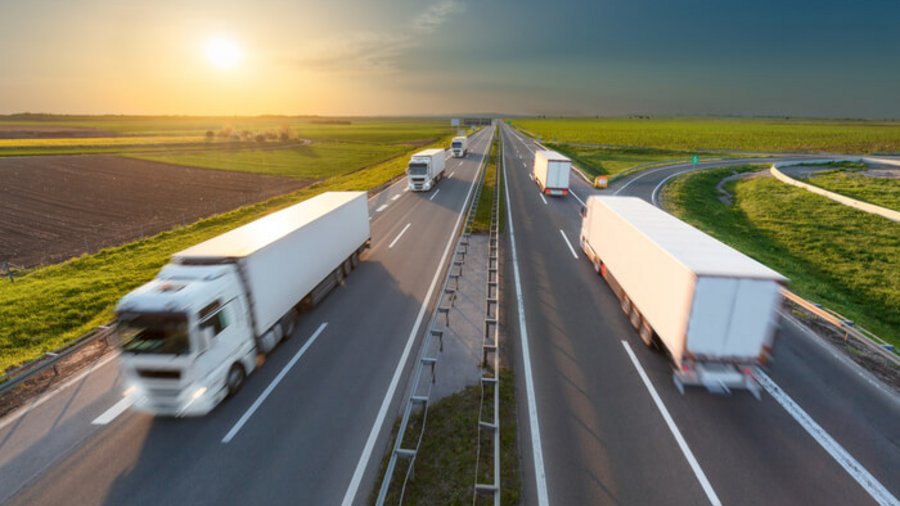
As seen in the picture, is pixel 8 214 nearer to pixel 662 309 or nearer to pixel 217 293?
pixel 217 293

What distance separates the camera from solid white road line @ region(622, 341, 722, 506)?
25.4ft

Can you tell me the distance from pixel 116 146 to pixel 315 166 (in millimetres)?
59888

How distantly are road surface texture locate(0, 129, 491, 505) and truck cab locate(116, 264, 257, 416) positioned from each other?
86 centimetres

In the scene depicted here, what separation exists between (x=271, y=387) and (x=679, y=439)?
10750 millimetres

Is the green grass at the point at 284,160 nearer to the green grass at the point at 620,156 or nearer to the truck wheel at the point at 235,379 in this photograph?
the green grass at the point at 620,156

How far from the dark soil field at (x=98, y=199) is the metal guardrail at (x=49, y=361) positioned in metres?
15.7

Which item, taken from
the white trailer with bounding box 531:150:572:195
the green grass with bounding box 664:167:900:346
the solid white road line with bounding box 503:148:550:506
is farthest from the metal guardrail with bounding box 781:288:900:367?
the white trailer with bounding box 531:150:572:195

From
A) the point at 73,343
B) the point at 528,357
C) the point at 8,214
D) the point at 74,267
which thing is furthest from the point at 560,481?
the point at 8,214

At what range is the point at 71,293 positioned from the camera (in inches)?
633

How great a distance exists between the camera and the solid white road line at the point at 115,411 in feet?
31.8

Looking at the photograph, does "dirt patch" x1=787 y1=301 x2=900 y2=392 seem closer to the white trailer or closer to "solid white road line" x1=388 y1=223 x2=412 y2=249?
"solid white road line" x1=388 y1=223 x2=412 y2=249

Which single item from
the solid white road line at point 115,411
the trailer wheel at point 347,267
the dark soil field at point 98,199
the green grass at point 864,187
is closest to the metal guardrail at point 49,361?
the solid white road line at point 115,411

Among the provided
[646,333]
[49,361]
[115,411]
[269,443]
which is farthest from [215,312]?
[646,333]

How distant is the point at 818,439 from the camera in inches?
354
